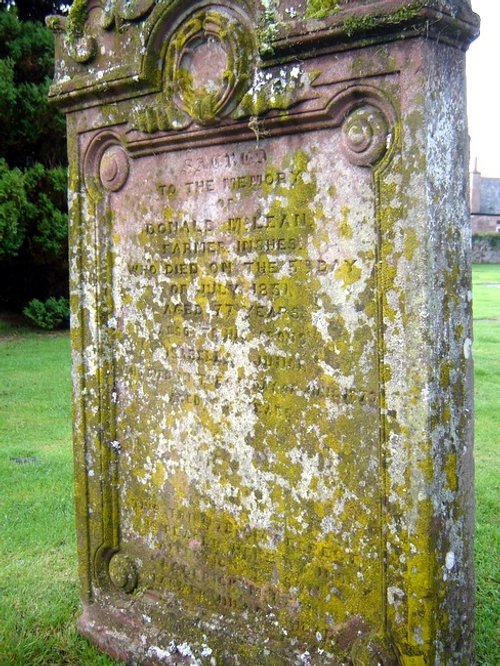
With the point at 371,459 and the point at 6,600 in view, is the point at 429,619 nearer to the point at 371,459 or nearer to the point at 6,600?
the point at 371,459

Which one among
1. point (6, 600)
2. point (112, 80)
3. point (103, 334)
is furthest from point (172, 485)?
point (112, 80)

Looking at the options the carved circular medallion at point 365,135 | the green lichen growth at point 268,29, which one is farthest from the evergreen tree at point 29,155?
the carved circular medallion at point 365,135

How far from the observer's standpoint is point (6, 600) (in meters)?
3.92

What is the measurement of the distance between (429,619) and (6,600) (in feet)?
8.13

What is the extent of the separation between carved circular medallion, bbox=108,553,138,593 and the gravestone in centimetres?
1

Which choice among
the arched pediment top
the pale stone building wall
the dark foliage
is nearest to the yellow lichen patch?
the arched pediment top

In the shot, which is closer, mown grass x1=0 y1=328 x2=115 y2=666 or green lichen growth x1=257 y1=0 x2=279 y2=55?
green lichen growth x1=257 y1=0 x2=279 y2=55

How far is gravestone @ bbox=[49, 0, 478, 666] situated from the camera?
257cm

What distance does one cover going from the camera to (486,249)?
165ft

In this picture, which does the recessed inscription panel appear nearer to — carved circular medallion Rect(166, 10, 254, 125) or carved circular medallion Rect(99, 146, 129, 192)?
carved circular medallion Rect(99, 146, 129, 192)

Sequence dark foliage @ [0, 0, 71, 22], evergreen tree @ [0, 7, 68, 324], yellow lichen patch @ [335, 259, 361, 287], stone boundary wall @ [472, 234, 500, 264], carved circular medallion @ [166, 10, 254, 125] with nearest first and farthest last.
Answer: yellow lichen patch @ [335, 259, 361, 287] → carved circular medallion @ [166, 10, 254, 125] → evergreen tree @ [0, 7, 68, 324] → dark foliage @ [0, 0, 71, 22] → stone boundary wall @ [472, 234, 500, 264]

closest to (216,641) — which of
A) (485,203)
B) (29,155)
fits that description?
(29,155)

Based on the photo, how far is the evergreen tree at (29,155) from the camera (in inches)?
465

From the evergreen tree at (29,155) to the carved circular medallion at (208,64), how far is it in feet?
29.7
